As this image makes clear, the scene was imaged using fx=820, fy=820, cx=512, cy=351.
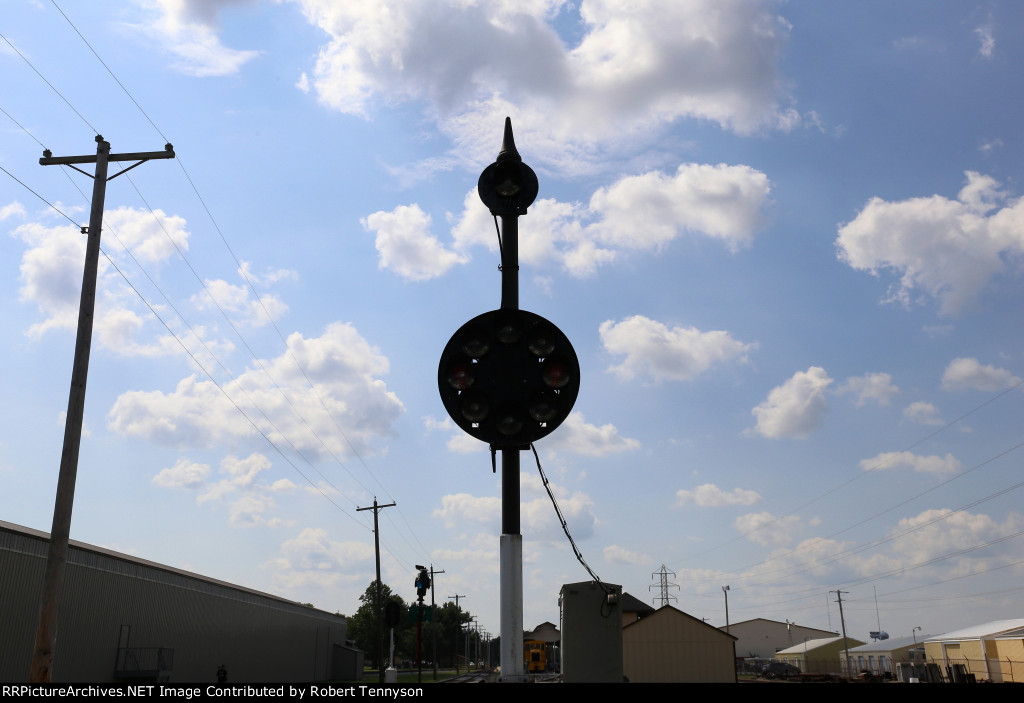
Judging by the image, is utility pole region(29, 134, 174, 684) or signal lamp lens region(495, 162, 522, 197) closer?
signal lamp lens region(495, 162, 522, 197)

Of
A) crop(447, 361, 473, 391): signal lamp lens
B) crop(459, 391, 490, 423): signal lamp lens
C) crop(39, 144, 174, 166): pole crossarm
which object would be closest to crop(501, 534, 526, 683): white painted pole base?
crop(459, 391, 490, 423): signal lamp lens

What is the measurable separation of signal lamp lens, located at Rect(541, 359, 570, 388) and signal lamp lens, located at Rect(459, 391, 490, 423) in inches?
20.9

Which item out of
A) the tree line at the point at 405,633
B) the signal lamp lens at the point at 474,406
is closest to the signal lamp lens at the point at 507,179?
the signal lamp lens at the point at 474,406

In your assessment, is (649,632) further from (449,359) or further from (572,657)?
(449,359)

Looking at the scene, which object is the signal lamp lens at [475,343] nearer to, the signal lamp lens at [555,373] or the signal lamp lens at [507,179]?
the signal lamp lens at [555,373]

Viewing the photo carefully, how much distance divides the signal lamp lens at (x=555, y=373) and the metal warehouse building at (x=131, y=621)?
32.8 meters

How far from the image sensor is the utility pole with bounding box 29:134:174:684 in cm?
1725

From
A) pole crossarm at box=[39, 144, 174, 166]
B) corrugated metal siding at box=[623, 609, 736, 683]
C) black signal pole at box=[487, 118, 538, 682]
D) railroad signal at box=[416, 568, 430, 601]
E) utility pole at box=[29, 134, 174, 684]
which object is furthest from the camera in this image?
corrugated metal siding at box=[623, 609, 736, 683]

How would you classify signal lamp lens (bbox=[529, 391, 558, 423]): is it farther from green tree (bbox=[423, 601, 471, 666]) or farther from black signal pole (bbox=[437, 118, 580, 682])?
green tree (bbox=[423, 601, 471, 666])

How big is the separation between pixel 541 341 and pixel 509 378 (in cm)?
40

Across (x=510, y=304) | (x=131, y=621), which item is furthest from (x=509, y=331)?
(x=131, y=621)
